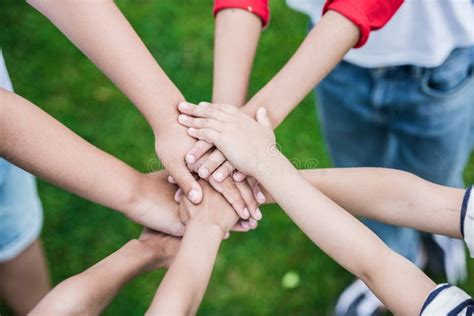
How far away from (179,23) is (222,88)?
135cm

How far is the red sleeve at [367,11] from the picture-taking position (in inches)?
55.0

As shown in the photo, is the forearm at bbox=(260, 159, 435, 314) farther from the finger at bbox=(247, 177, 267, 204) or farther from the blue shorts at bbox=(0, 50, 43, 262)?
the blue shorts at bbox=(0, 50, 43, 262)

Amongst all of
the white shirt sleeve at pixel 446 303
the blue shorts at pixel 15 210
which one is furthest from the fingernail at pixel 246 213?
the blue shorts at pixel 15 210

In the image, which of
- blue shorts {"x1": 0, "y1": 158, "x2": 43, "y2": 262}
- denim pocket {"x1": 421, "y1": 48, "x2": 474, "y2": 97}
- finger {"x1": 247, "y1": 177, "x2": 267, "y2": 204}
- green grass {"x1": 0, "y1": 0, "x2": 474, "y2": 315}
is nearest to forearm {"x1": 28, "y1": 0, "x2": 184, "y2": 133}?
finger {"x1": 247, "y1": 177, "x2": 267, "y2": 204}

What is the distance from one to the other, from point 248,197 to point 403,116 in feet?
1.60

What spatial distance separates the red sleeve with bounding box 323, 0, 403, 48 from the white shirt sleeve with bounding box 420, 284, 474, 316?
58 centimetres

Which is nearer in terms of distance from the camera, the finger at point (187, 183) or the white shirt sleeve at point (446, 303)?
the white shirt sleeve at point (446, 303)

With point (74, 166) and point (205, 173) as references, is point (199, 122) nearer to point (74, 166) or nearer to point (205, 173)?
point (205, 173)

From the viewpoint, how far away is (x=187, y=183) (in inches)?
55.0

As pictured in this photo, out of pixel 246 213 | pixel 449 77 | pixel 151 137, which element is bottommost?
pixel 151 137

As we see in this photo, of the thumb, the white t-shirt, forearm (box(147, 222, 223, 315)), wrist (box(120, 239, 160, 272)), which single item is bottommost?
wrist (box(120, 239, 160, 272))

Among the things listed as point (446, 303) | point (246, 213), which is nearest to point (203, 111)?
point (246, 213)

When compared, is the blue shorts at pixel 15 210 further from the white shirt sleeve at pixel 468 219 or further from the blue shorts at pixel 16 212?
the white shirt sleeve at pixel 468 219

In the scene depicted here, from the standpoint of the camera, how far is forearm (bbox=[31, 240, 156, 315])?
3.76ft
